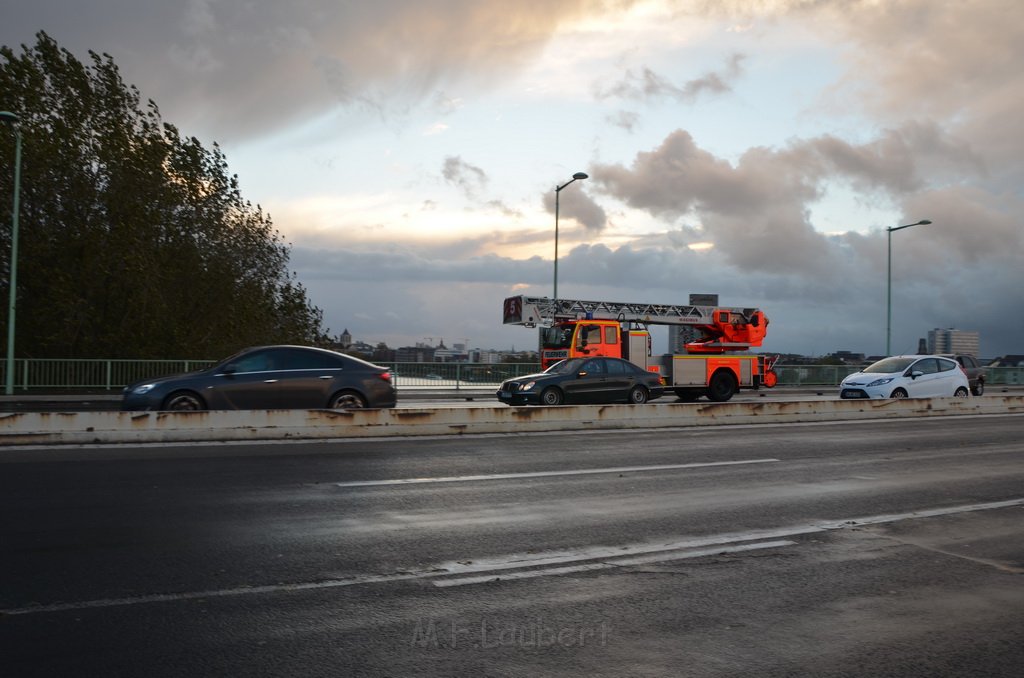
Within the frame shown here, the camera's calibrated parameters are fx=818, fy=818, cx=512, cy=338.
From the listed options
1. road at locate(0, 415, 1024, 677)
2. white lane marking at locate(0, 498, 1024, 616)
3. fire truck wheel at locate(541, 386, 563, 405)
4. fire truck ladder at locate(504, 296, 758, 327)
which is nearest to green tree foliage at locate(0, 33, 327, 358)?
fire truck ladder at locate(504, 296, 758, 327)

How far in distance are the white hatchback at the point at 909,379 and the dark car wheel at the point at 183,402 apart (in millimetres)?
17162

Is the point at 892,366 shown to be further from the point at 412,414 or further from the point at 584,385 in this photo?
the point at 412,414

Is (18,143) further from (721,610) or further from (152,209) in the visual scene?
(721,610)

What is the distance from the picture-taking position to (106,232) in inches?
1220

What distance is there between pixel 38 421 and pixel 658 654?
9867 millimetres

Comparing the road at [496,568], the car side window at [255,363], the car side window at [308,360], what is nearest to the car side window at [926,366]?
the road at [496,568]

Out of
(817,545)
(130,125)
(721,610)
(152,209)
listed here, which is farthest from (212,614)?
(130,125)

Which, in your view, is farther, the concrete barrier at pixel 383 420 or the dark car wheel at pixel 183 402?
the dark car wheel at pixel 183 402

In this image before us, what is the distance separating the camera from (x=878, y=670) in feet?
12.9

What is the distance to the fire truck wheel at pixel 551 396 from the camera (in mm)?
20141

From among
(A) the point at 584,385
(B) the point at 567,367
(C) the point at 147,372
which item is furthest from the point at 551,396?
(C) the point at 147,372

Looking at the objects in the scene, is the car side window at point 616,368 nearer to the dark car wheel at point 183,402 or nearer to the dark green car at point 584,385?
the dark green car at point 584,385

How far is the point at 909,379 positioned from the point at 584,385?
30.6 ft

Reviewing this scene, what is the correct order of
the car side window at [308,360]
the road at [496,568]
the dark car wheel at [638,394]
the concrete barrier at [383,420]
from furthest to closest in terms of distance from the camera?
1. the dark car wheel at [638,394]
2. the car side window at [308,360]
3. the concrete barrier at [383,420]
4. the road at [496,568]
